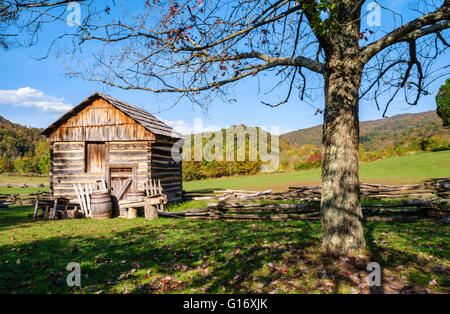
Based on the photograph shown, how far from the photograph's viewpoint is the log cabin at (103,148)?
13172 millimetres

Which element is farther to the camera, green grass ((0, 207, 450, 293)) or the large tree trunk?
the large tree trunk

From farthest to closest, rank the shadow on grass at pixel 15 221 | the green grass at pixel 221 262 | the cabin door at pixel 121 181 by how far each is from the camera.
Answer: the cabin door at pixel 121 181 → the shadow on grass at pixel 15 221 → the green grass at pixel 221 262

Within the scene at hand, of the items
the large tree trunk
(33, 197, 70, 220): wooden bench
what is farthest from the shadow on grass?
the large tree trunk

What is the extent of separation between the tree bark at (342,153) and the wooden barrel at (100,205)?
10.7 metres

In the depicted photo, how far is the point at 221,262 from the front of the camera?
16.6ft

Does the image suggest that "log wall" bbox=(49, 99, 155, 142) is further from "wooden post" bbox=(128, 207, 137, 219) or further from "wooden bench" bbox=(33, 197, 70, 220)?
"wooden post" bbox=(128, 207, 137, 219)

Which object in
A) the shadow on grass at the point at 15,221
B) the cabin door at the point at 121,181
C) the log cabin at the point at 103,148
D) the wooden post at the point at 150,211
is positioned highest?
the log cabin at the point at 103,148

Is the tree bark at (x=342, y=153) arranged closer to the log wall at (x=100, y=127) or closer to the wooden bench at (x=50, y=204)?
the log wall at (x=100, y=127)

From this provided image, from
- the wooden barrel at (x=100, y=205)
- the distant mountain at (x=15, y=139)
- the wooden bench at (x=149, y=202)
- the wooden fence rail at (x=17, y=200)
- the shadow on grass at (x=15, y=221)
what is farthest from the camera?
the distant mountain at (x=15, y=139)

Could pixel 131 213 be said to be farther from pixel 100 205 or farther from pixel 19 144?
pixel 19 144

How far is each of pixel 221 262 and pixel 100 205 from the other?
916 cm

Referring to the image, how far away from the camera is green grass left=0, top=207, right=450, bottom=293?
4035mm

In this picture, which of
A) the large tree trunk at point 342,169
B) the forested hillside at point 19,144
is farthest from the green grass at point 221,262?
the forested hillside at point 19,144
